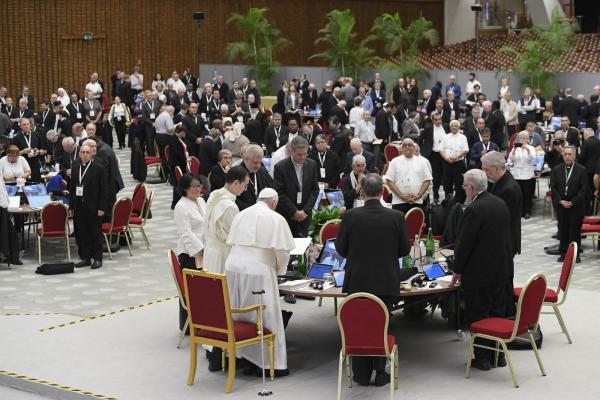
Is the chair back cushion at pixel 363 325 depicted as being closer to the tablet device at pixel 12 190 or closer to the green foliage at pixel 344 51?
the tablet device at pixel 12 190

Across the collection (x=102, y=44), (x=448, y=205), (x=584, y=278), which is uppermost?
(x=102, y=44)

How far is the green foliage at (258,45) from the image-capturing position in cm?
3356

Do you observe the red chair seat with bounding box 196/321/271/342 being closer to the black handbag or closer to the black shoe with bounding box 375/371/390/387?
the black shoe with bounding box 375/371/390/387

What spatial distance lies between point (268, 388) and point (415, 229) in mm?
4196

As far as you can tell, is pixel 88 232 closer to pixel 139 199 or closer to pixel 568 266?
pixel 139 199

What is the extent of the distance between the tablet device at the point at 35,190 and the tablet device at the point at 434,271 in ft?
23.6

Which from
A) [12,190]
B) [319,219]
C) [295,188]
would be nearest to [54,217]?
[12,190]

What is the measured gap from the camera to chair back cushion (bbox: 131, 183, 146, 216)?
14.9 metres

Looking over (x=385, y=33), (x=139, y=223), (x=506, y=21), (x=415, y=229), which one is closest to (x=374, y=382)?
(x=415, y=229)

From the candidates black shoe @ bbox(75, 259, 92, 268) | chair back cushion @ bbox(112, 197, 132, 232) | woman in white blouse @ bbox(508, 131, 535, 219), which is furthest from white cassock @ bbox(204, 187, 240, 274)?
woman in white blouse @ bbox(508, 131, 535, 219)

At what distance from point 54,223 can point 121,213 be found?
35.2 inches

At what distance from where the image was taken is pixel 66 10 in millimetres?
31672

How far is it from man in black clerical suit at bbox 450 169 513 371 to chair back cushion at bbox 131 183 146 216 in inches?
287

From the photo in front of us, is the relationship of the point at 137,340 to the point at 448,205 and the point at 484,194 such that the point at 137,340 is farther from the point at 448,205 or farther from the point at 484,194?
the point at 448,205
